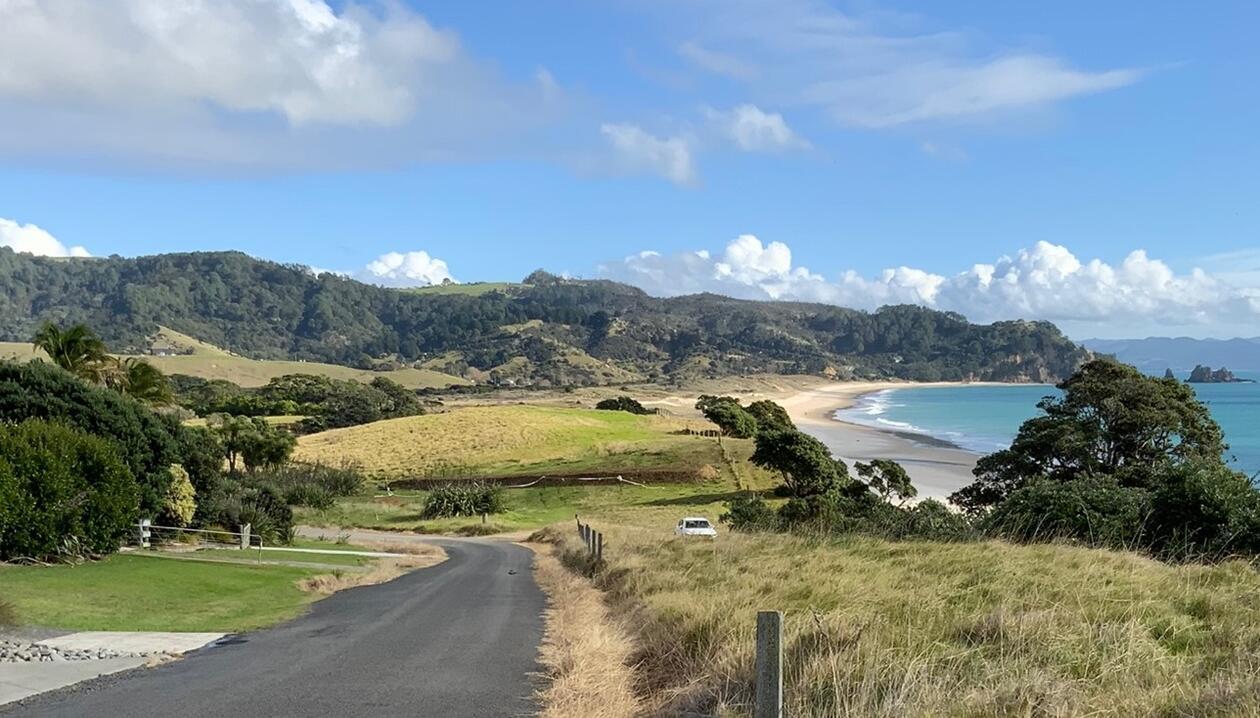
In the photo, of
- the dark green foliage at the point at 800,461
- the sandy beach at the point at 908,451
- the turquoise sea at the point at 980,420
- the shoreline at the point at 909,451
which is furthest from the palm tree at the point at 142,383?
the turquoise sea at the point at 980,420

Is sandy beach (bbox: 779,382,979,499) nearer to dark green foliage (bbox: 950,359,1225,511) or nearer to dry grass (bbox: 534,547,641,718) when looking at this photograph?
dark green foliage (bbox: 950,359,1225,511)

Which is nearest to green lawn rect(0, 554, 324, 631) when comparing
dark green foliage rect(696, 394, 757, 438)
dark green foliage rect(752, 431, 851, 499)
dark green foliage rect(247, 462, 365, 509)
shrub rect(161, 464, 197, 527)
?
shrub rect(161, 464, 197, 527)

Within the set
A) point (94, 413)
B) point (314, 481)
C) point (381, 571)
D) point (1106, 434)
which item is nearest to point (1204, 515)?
point (1106, 434)

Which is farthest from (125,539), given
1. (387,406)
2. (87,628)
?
(387,406)

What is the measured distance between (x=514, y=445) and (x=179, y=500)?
60.3 metres

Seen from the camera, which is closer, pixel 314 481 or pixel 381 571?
pixel 381 571

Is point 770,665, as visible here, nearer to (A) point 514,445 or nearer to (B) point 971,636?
(B) point 971,636

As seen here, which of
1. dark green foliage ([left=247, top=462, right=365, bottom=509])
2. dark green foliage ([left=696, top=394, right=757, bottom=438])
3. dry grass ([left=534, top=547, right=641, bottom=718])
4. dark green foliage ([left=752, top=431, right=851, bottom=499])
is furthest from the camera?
dark green foliage ([left=696, top=394, right=757, bottom=438])

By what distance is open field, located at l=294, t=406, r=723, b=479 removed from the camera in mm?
77500

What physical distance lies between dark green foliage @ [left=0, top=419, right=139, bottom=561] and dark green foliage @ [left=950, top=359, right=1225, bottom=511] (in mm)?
26732

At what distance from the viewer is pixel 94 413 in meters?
29.7

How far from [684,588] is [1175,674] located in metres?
7.63

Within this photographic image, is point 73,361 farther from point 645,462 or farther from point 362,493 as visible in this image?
point 645,462

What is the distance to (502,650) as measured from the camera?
549 inches
